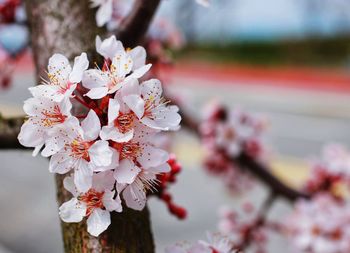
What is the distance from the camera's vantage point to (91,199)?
0.67 m

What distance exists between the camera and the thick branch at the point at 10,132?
86cm

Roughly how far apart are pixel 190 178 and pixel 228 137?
419 centimetres

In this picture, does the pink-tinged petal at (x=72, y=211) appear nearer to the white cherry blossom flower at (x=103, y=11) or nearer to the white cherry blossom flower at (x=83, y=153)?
the white cherry blossom flower at (x=83, y=153)

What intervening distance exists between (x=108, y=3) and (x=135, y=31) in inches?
2.2

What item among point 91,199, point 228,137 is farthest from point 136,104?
point 228,137

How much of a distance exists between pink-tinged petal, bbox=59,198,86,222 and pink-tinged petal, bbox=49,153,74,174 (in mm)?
40

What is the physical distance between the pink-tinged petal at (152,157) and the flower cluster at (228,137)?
3.63 feet

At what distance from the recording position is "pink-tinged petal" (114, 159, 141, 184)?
2.08 feet

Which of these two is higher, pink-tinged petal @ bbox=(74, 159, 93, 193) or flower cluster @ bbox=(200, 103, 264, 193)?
pink-tinged petal @ bbox=(74, 159, 93, 193)

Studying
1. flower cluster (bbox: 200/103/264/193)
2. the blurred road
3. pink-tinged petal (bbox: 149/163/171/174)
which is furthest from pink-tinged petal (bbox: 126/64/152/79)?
flower cluster (bbox: 200/103/264/193)

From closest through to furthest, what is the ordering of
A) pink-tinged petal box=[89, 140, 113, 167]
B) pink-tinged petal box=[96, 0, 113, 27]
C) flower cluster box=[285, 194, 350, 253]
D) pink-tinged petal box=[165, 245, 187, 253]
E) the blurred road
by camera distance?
pink-tinged petal box=[89, 140, 113, 167]
pink-tinged petal box=[165, 245, 187, 253]
pink-tinged petal box=[96, 0, 113, 27]
flower cluster box=[285, 194, 350, 253]
the blurred road

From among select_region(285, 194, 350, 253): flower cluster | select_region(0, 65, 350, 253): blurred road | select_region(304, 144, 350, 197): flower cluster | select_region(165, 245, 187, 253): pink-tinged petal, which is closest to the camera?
select_region(165, 245, 187, 253): pink-tinged petal

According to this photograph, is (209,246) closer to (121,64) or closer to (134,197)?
(134,197)

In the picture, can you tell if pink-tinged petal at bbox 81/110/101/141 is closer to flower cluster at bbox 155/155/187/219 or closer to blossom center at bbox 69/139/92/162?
blossom center at bbox 69/139/92/162
